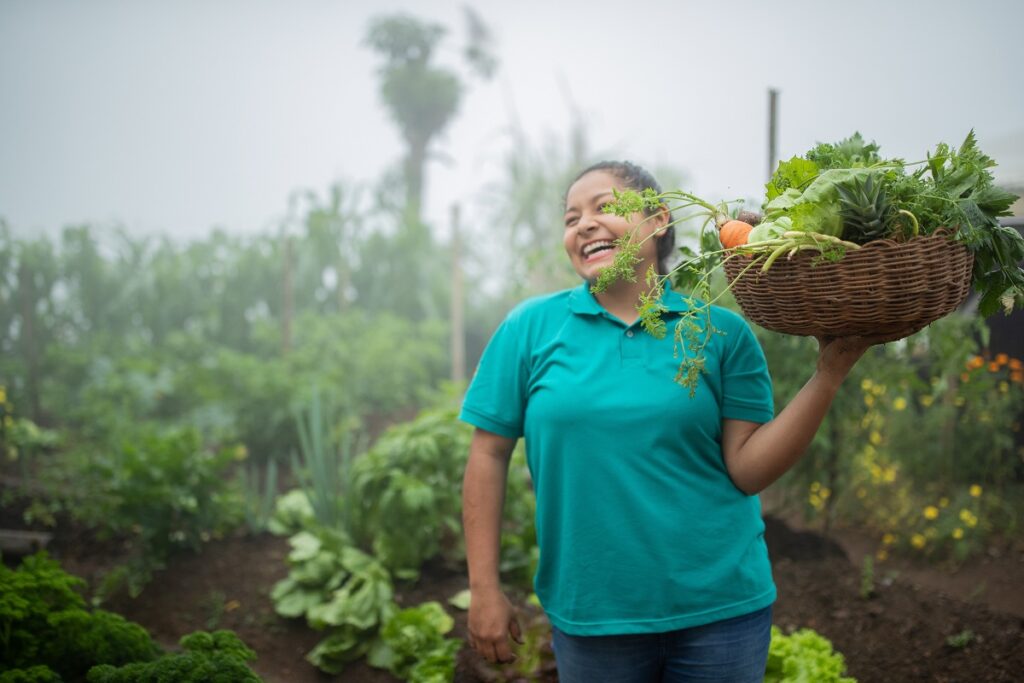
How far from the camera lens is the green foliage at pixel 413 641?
2.76 metres

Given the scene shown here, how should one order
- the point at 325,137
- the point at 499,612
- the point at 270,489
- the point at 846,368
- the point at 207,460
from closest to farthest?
the point at 846,368
the point at 499,612
the point at 207,460
the point at 270,489
the point at 325,137

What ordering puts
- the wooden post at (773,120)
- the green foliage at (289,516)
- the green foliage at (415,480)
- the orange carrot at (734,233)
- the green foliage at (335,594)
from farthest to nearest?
1. the green foliage at (289,516)
2. the wooden post at (773,120)
3. the green foliage at (415,480)
4. the green foliage at (335,594)
5. the orange carrot at (734,233)

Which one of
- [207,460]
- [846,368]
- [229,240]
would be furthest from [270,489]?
[229,240]

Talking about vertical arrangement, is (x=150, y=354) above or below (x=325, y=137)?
below

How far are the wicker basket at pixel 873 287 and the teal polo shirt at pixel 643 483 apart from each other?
0.25 meters

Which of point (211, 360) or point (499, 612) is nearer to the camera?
point (499, 612)

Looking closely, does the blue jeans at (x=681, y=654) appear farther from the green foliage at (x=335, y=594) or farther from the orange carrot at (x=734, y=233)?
the green foliage at (x=335, y=594)

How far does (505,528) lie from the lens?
3979 mm

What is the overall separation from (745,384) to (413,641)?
186 centimetres

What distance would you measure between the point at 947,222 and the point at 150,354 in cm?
779

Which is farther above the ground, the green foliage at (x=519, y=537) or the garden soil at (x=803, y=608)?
the green foliage at (x=519, y=537)

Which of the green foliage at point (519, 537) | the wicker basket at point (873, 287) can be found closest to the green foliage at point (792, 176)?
the wicker basket at point (873, 287)

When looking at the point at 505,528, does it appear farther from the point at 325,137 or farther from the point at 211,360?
→ the point at 325,137

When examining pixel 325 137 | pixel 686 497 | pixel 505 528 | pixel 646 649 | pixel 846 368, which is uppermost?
pixel 325 137
